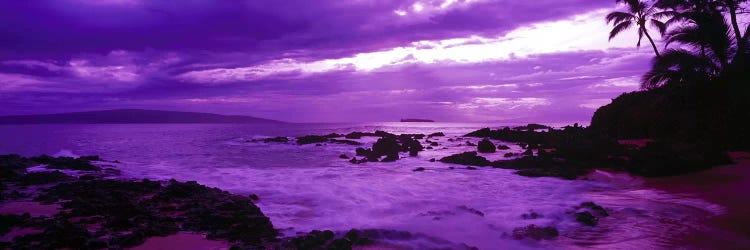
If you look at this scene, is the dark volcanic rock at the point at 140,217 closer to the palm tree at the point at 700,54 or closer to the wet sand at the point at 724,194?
the wet sand at the point at 724,194

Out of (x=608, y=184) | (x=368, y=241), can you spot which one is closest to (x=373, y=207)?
(x=368, y=241)

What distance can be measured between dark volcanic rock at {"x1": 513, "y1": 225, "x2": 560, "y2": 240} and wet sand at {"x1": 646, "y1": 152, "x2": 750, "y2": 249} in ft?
6.07

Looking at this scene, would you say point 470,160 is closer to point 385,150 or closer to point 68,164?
point 385,150

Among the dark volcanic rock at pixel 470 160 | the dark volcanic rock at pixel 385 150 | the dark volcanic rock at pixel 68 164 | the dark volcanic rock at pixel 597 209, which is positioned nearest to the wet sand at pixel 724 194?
the dark volcanic rock at pixel 597 209

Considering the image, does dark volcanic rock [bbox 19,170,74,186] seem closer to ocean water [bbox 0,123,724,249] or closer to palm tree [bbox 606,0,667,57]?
ocean water [bbox 0,123,724,249]

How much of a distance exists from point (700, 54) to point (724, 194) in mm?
12791

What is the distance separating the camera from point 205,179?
15.6m

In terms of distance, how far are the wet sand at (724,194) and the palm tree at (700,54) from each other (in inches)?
176

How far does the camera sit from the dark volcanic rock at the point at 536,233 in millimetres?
7003

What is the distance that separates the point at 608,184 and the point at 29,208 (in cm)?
1470

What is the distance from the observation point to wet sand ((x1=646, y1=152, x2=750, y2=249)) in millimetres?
6243

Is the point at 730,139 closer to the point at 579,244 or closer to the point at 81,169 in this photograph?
the point at 579,244

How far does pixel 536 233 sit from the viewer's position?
282 inches

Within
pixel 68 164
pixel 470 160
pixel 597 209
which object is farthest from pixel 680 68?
pixel 68 164
